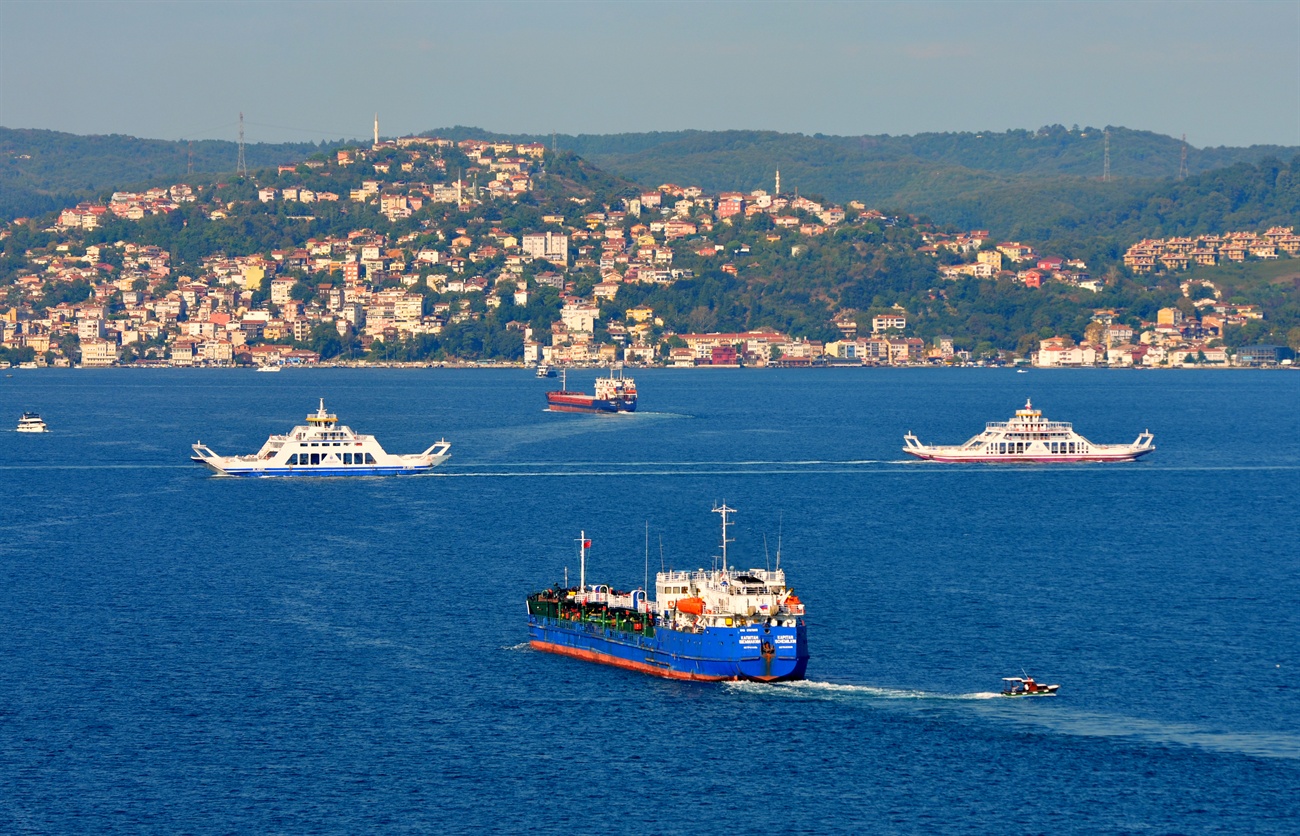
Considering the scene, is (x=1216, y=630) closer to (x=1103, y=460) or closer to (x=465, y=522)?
(x=465, y=522)

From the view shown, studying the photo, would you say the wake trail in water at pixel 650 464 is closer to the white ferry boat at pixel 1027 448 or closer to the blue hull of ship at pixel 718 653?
the white ferry boat at pixel 1027 448

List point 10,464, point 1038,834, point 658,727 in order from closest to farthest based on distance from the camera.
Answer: point 1038,834, point 658,727, point 10,464

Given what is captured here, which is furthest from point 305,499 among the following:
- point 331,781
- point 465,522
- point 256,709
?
point 331,781

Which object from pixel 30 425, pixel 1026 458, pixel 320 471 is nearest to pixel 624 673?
pixel 320 471

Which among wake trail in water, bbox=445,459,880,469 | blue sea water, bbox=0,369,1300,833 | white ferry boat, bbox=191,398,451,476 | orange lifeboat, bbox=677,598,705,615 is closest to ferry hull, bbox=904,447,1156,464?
wake trail in water, bbox=445,459,880,469

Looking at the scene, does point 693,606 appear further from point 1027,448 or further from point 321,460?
point 1027,448

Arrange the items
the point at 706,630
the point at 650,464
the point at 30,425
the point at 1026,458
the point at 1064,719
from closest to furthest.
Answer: the point at 1064,719, the point at 706,630, the point at 650,464, the point at 1026,458, the point at 30,425

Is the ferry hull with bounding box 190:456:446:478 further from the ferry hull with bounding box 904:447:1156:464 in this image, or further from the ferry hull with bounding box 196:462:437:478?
the ferry hull with bounding box 904:447:1156:464
